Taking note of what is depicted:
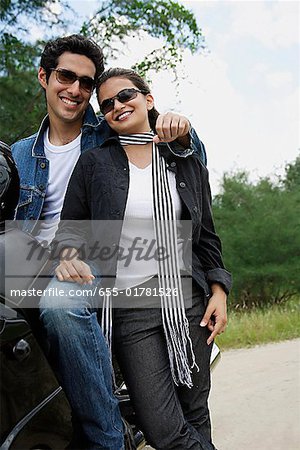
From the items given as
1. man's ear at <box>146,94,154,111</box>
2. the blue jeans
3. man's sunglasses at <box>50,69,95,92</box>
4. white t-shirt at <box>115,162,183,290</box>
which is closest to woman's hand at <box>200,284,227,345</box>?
white t-shirt at <box>115,162,183,290</box>

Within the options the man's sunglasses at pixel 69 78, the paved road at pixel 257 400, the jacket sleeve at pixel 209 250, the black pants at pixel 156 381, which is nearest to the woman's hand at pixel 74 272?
the black pants at pixel 156 381

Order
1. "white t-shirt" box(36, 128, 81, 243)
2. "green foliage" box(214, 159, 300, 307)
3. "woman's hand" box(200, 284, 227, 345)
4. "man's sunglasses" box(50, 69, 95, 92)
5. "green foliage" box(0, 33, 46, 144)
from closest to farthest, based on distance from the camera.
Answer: "woman's hand" box(200, 284, 227, 345) → "white t-shirt" box(36, 128, 81, 243) → "man's sunglasses" box(50, 69, 95, 92) → "green foliage" box(0, 33, 46, 144) → "green foliage" box(214, 159, 300, 307)

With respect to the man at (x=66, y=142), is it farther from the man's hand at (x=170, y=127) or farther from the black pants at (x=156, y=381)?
the black pants at (x=156, y=381)

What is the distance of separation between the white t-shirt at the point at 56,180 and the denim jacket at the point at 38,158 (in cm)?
2

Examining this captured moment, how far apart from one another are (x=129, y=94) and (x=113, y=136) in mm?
165

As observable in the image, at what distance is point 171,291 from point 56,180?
2.08ft

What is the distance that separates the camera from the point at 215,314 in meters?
2.26

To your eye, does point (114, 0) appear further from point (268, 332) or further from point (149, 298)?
point (149, 298)

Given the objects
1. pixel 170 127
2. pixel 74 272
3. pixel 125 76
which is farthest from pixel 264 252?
pixel 74 272

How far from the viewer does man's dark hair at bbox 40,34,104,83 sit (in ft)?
8.40

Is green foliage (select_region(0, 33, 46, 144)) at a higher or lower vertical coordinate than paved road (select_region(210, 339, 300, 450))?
higher

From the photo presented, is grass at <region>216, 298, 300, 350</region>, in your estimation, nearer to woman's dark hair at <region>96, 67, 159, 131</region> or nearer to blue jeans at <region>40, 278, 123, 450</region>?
woman's dark hair at <region>96, 67, 159, 131</region>

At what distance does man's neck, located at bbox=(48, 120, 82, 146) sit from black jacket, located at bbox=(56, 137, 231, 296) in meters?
0.32

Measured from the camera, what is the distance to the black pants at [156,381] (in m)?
2.12
